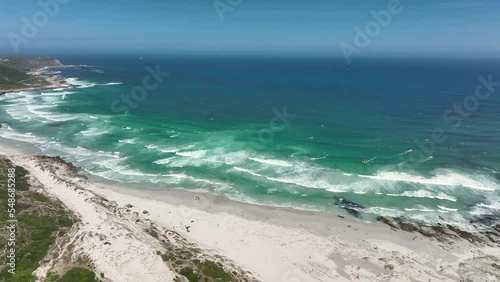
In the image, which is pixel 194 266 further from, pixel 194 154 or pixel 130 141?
pixel 130 141

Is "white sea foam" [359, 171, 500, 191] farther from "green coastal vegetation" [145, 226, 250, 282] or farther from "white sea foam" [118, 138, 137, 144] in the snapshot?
"white sea foam" [118, 138, 137, 144]

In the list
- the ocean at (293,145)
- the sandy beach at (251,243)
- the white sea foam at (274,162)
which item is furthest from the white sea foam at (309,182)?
the sandy beach at (251,243)

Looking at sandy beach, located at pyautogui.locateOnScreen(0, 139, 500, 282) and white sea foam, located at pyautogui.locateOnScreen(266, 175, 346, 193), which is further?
white sea foam, located at pyautogui.locateOnScreen(266, 175, 346, 193)

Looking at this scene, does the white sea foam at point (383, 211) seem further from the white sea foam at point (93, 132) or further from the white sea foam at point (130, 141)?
the white sea foam at point (93, 132)

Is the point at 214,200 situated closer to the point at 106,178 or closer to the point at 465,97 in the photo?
the point at 106,178

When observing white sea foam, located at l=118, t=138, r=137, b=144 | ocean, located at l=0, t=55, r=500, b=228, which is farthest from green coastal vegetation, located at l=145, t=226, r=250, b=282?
white sea foam, located at l=118, t=138, r=137, b=144

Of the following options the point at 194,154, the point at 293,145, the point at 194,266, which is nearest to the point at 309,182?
the point at 293,145

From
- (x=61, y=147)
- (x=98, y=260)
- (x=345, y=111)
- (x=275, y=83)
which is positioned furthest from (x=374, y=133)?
(x=275, y=83)
